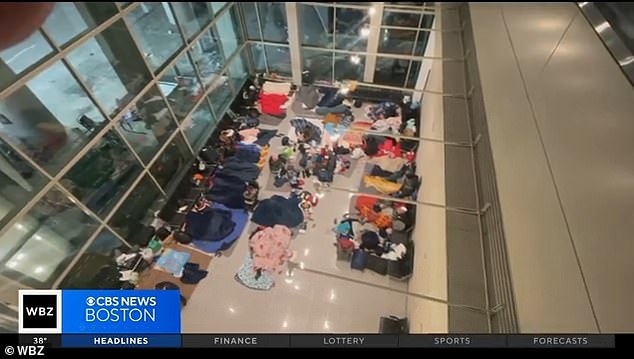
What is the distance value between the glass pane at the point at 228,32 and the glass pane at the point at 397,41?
135 inches

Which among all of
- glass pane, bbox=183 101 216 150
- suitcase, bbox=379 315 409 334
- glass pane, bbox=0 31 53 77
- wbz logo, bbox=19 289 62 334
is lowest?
wbz logo, bbox=19 289 62 334

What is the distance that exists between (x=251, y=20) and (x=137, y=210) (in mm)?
5035

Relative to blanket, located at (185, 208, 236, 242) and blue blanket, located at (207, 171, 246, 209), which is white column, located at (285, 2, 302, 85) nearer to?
blue blanket, located at (207, 171, 246, 209)

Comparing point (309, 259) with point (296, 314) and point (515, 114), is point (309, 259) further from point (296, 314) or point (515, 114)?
point (515, 114)

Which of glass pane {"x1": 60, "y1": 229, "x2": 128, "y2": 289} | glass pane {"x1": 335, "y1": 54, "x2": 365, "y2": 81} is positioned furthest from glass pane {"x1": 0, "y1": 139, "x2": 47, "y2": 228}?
glass pane {"x1": 335, "y1": 54, "x2": 365, "y2": 81}

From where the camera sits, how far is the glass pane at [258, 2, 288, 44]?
21.9 feet

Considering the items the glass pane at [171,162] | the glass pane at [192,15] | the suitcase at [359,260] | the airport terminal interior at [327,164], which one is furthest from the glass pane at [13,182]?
the suitcase at [359,260]

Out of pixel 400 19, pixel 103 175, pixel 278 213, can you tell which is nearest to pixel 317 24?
pixel 400 19

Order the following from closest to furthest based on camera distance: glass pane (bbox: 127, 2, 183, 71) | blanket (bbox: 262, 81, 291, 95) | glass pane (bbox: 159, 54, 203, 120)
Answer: glass pane (bbox: 127, 2, 183, 71), glass pane (bbox: 159, 54, 203, 120), blanket (bbox: 262, 81, 291, 95)

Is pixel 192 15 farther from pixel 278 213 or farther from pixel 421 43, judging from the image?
pixel 421 43

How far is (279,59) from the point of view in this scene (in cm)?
752

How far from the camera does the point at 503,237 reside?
1.72 meters

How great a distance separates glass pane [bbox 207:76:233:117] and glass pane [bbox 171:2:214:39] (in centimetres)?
113
